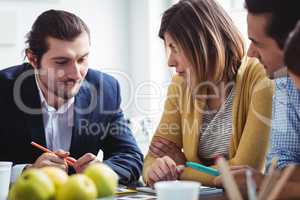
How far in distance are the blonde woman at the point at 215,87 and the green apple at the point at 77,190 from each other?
72cm

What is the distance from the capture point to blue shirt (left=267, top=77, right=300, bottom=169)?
5.65 ft

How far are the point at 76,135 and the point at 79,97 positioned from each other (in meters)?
0.16

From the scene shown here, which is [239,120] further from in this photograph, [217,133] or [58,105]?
[58,105]

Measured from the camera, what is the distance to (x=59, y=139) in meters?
2.13

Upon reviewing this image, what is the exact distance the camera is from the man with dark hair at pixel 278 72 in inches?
58.9

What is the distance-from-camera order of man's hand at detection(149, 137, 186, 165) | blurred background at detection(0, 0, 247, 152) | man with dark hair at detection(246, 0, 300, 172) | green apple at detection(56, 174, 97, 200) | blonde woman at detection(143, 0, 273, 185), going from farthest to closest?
blurred background at detection(0, 0, 247, 152) < man's hand at detection(149, 137, 186, 165) < blonde woman at detection(143, 0, 273, 185) < man with dark hair at detection(246, 0, 300, 172) < green apple at detection(56, 174, 97, 200)

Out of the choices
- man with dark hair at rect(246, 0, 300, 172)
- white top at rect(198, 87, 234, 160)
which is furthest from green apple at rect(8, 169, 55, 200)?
white top at rect(198, 87, 234, 160)

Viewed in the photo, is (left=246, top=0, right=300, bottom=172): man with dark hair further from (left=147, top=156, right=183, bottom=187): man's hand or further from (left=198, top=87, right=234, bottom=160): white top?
(left=147, top=156, right=183, bottom=187): man's hand

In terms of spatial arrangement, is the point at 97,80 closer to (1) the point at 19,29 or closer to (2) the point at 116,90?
(2) the point at 116,90

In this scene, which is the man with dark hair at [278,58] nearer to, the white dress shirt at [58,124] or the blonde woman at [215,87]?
the blonde woman at [215,87]


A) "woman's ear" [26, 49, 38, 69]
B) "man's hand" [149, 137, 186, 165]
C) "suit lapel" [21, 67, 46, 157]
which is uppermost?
"woman's ear" [26, 49, 38, 69]

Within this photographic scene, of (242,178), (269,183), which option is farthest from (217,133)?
(269,183)

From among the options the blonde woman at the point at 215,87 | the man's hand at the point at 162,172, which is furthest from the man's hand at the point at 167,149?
the man's hand at the point at 162,172

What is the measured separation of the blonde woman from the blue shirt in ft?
0.09
